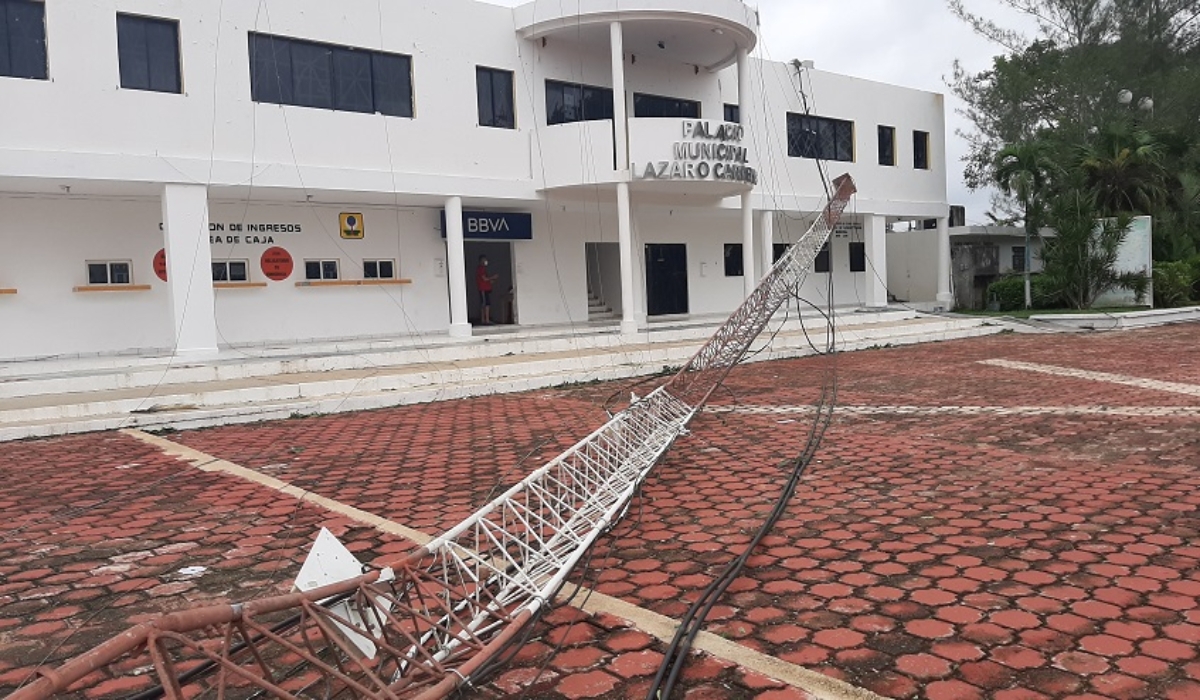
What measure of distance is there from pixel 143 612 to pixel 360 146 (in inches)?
421

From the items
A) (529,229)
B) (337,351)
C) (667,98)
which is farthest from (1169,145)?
(337,351)

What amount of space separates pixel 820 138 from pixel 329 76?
12.1 metres

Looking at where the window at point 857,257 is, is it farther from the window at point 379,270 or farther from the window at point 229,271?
the window at point 229,271

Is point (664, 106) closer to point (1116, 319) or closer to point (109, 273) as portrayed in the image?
point (1116, 319)

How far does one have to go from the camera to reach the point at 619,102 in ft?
46.4

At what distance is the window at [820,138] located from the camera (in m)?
19.9

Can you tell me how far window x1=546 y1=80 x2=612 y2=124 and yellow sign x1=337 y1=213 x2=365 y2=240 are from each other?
4005mm

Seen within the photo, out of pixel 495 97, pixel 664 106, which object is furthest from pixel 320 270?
pixel 664 106

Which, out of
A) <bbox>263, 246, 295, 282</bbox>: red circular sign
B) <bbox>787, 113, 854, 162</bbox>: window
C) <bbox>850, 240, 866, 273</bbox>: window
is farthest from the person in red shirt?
<bbox>850, 240, 866, 273</bbox>: window

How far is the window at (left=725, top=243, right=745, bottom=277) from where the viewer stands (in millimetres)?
21062

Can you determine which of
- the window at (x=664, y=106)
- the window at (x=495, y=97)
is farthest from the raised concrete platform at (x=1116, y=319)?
the window at (x=495, y=97)

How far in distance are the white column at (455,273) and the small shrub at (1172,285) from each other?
17.1 meters

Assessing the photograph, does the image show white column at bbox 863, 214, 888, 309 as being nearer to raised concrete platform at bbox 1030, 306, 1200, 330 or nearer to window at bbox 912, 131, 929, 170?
window at bbox 912, 131, 929, 170

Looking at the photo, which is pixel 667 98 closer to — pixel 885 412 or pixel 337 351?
pixel 337 351
